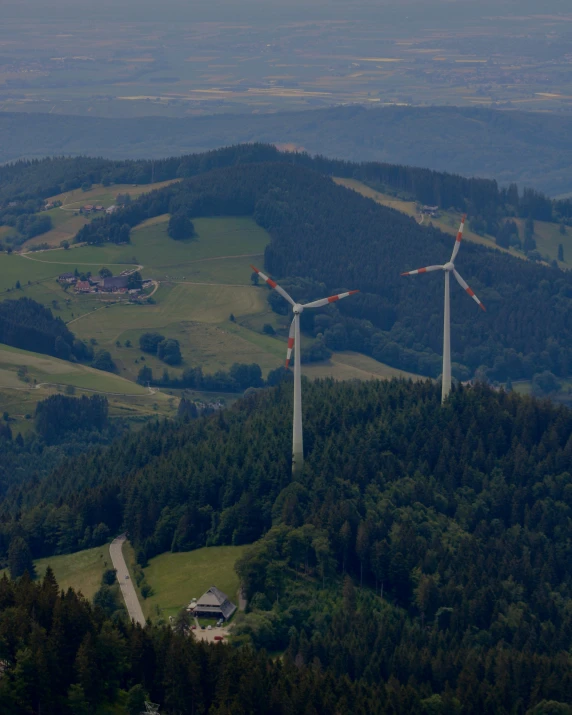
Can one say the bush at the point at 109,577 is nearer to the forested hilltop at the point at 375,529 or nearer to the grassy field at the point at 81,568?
the grassy field at the point at 81,568

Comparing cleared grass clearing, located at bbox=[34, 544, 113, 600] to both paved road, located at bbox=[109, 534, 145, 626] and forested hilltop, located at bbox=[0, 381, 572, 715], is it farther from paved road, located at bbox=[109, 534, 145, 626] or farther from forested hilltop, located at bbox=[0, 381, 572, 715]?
forested hilltop, located at bbox=[0, 381, 572, 715]

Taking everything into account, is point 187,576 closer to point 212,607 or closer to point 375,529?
point 212,607

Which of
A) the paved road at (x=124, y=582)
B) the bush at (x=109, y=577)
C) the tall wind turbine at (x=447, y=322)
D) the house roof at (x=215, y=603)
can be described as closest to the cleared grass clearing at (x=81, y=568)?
the bush at (x=109, y=577)

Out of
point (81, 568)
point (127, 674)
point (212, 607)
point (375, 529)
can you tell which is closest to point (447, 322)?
point (375, 529)

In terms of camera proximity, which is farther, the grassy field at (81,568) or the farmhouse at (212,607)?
the grassy field at (81,568)

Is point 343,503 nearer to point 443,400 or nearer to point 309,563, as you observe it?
point 309,563

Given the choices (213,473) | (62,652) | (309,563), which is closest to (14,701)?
(62,652)
